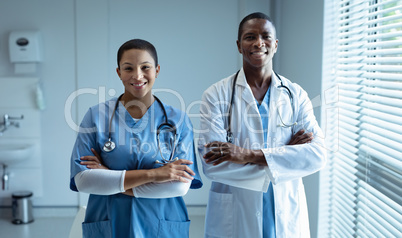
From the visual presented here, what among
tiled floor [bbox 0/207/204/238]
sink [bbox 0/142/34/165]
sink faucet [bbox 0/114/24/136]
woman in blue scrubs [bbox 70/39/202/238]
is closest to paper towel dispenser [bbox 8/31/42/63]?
sink faucet [bbox 0/114/24/136]

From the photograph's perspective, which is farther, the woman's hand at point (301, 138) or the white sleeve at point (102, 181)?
the woman's hand at point (301, 138)

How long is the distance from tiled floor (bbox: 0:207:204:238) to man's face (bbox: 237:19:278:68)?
1.91 m

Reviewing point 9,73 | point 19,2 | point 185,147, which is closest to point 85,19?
point 19,2

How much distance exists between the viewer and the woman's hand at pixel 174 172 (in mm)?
1406

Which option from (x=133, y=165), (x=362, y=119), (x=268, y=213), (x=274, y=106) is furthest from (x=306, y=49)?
(x=133, y=165)

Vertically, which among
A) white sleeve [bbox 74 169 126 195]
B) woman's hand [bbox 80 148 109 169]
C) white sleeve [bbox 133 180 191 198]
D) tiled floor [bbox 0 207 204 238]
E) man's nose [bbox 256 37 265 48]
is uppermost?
man's nose [bbox 256 37 265 48]

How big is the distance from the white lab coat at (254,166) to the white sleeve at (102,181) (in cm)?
38

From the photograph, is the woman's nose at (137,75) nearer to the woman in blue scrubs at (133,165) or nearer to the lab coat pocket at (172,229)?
the woman in blue scrubs at (133,165)

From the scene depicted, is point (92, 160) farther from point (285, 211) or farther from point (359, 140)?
point (359, 140)

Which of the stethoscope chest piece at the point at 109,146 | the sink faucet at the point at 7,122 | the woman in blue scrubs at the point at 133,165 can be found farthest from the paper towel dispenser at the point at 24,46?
the stethoscope chest piece at the point at 109,146

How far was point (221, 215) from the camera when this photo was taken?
64.2 inches

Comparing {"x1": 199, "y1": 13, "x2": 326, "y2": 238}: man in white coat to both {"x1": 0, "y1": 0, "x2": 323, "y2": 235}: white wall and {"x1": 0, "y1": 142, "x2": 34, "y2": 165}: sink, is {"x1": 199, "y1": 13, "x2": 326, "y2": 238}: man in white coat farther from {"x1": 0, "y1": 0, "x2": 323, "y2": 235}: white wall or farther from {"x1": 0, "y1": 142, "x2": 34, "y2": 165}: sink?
{"x1": 0, "y1": 142, "x2": 34, "y2": 165}: sink

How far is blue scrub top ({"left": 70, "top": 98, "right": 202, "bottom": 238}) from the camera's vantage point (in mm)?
1451

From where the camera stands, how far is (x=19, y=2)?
11.2 ft
